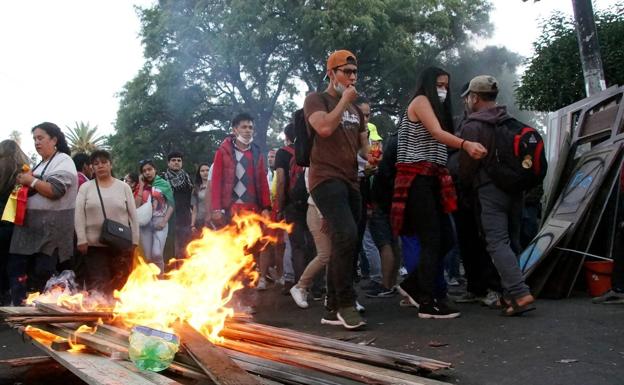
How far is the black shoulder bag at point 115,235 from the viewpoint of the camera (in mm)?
6254

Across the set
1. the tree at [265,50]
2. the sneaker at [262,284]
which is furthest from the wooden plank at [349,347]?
the tree at [265,50]

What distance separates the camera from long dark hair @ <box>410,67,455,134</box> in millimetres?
5363

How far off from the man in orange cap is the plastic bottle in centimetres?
207

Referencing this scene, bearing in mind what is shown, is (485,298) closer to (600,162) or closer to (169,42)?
(600,162)

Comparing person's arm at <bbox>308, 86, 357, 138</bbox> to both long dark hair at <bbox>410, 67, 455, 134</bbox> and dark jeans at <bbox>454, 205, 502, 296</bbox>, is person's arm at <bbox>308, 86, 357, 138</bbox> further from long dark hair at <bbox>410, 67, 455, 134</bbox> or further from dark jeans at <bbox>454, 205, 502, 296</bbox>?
dark jeans at <bbox>454, 205, 502, 296</bbox>

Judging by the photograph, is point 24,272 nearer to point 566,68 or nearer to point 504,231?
point 504,231

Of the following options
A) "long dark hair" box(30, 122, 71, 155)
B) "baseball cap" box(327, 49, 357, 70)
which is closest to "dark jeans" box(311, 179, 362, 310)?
"baseball cap" box(327, 49, 357, 70)

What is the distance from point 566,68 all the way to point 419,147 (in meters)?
6.56

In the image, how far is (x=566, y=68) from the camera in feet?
34.8

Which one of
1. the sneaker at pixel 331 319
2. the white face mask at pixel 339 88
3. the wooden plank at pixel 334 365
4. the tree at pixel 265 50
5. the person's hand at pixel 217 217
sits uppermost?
the tree at pixel 265 50

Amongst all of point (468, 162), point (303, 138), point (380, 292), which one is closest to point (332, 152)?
point (303, 138)

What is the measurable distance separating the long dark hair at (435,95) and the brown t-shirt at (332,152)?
0.73 m

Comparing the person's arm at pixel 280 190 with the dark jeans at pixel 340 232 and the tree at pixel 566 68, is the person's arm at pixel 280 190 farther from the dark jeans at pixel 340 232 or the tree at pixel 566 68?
the tree at pixel 566 68

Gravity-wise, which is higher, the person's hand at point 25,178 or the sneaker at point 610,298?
the person's hand at point 25,178
